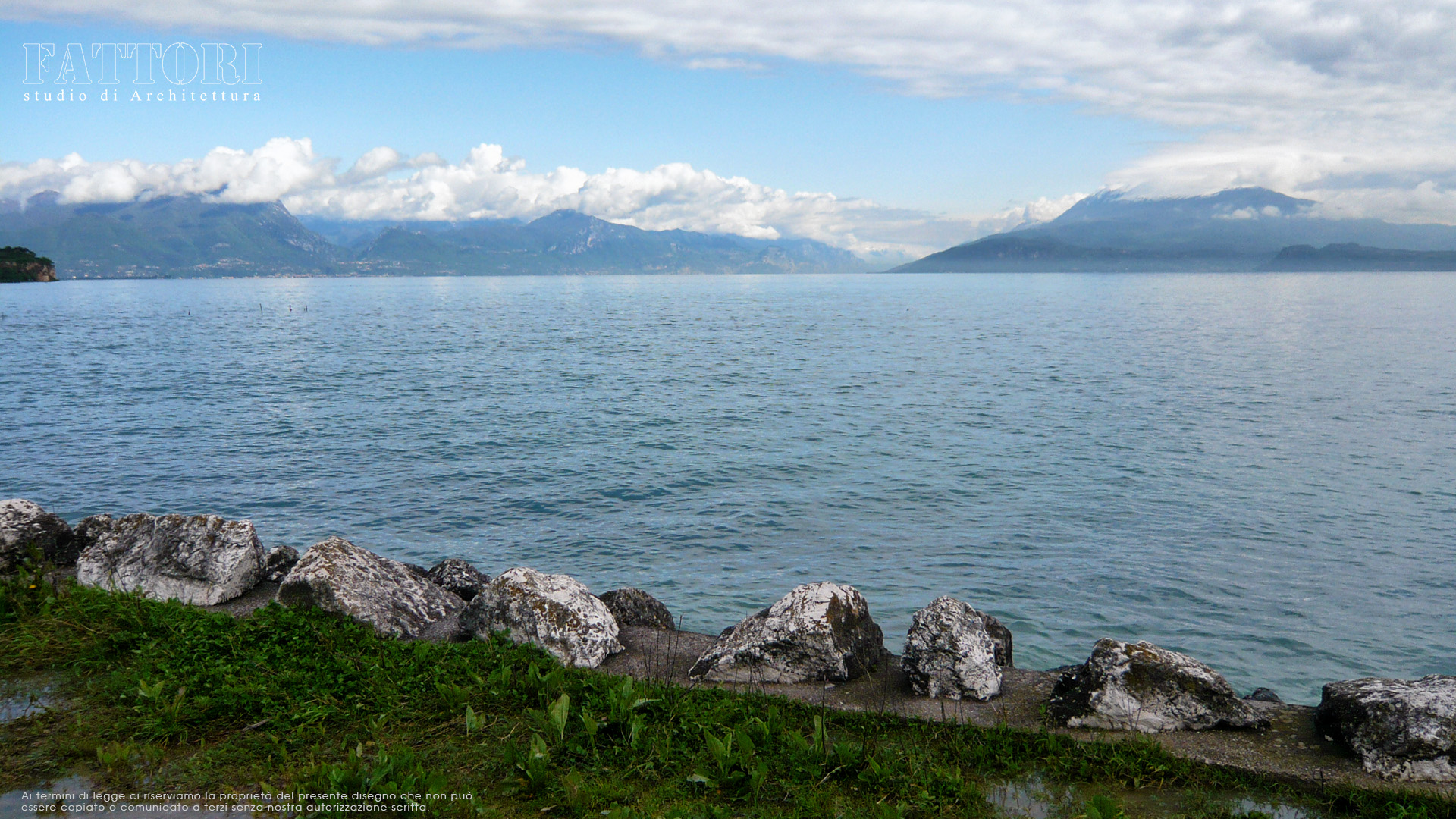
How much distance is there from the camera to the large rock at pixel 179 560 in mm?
10891

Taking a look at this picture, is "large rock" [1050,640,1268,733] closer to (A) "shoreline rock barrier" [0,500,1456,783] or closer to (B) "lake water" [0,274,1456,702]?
(A) "shoreline rock barrier" [0,500,1456,783]

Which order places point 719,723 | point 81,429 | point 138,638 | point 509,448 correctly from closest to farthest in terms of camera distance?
point 719,723
point 138,638
point 509,448
point 81,429

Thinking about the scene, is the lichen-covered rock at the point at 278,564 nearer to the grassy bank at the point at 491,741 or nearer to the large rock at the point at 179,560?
the large rock at the point at 179,560

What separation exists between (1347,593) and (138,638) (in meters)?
21.3

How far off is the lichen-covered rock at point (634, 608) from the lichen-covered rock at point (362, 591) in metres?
2.16

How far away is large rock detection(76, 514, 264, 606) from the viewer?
1089 cm

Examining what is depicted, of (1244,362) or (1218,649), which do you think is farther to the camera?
(1244,362)

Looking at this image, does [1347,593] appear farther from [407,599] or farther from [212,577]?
[212,577]

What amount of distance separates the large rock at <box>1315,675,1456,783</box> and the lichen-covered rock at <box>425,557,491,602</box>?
10608 mm

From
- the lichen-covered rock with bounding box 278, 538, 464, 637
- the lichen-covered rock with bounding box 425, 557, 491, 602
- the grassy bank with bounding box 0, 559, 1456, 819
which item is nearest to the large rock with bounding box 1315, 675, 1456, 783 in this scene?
the grassy bank with bounding box 0, 559, 1456, 819

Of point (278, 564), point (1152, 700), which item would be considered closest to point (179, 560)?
point (278, 564)

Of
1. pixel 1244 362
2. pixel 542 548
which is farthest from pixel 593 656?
pixel 1244 362

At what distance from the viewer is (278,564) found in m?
11.7

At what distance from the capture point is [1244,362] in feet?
177
